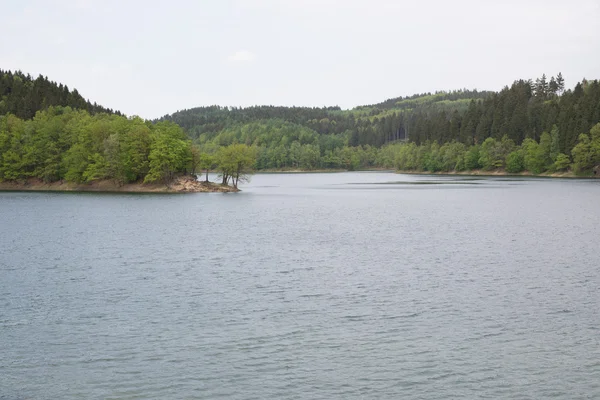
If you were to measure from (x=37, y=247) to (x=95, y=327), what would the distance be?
29.2m

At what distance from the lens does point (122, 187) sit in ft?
473

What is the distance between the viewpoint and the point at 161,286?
121 ft

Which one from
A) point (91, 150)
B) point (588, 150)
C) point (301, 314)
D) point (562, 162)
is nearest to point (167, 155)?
point (91, 150)

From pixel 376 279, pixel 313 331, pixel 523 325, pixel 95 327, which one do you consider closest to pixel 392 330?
pixel 313 331

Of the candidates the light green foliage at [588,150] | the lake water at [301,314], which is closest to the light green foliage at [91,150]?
the lake water at [301,314]

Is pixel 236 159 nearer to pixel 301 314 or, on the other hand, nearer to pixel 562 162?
pixel 301 314

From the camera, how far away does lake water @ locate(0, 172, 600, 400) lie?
839 inches

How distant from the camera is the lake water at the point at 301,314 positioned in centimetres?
2131

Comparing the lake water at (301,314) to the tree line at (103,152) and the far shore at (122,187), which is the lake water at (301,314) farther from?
the far shore at (122,187)

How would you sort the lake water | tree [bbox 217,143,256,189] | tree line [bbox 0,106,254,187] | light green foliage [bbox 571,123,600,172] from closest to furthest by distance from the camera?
the lake water
tree [bbox 217,143,256,189]
tree line [bbox 0,106,254,187]
light green foliage [bbox 571,123,600,172]

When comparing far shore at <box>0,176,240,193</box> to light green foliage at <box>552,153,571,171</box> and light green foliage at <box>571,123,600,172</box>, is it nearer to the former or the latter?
light green foliage at <box>571,123,600,172</box>

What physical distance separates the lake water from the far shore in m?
73.5

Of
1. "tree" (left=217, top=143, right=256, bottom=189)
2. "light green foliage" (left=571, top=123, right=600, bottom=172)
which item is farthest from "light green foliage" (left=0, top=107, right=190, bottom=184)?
"light green foliage" (left=571, top=123, right=600, bottom=172)

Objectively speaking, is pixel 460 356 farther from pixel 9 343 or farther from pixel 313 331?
pixel 9 343
